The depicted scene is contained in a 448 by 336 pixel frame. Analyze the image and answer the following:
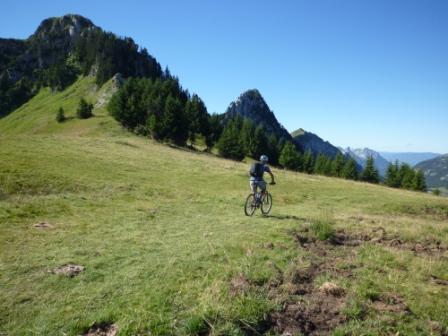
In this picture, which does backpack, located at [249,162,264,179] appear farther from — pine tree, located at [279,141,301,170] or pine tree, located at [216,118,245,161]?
pine tree, located at [279,141,301,170]

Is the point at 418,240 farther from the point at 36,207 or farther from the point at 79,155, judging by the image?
the point at 79,155

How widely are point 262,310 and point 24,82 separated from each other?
209071 mm

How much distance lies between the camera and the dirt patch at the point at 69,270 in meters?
9.04

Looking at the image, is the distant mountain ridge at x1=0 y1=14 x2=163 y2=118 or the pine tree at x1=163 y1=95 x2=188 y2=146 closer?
the pine tree at x1=163 y1=95 x2=188 y2=146

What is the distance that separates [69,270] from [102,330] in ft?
10.6

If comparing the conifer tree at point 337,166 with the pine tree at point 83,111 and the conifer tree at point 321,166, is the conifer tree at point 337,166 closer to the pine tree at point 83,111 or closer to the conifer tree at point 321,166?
the conifer tree at point 321,166

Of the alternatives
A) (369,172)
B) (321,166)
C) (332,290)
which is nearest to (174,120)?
(321,166)

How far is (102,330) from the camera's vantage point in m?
6.66

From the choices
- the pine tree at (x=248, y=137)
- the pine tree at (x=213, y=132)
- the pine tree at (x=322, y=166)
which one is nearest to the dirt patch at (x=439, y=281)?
the pine tree at (x=248, y=137)

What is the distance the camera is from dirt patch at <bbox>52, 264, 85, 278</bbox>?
9039 mm

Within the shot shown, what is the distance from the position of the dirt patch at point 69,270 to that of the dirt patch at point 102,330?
272cm

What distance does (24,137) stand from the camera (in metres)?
43.8

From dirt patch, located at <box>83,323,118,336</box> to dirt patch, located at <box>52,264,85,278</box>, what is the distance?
272 centimetres

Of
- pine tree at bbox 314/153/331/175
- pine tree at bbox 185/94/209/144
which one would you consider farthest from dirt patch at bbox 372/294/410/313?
pine tree at bbox 314/153/331/175
